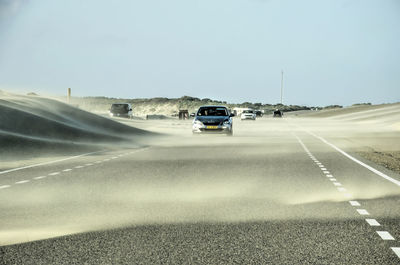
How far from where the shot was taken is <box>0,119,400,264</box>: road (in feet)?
25.2

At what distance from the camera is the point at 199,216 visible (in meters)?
10.5

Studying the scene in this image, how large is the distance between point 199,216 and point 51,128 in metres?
32.1

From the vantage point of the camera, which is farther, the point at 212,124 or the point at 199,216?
the point at 212,124

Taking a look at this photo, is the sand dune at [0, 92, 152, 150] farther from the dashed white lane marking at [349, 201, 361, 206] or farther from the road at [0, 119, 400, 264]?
the dashed white lane marking at [349, 201, 361, 206]

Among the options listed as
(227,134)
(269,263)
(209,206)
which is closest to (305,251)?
(269,263)

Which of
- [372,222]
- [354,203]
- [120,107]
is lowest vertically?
[120,107]

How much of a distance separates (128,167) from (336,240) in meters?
11.9

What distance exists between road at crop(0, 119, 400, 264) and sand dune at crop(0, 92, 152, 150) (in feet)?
46.2

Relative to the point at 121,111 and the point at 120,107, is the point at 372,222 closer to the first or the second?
the point at 121,111

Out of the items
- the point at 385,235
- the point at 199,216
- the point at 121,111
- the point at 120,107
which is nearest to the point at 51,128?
the point at 199,216

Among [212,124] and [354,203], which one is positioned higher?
[354,203]

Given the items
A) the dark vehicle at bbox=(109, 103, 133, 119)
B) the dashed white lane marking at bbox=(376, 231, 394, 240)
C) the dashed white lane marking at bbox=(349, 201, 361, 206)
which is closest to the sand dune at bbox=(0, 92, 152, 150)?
the dark vehicle at bbox=(109, 103, 133, 119)

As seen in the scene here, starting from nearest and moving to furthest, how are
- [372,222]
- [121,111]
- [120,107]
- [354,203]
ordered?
[372,222] < [354,203] < [121,111] < [120,107]

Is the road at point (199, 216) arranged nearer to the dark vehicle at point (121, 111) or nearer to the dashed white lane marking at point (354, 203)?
the dashed white lane marking at point (354, 203)
